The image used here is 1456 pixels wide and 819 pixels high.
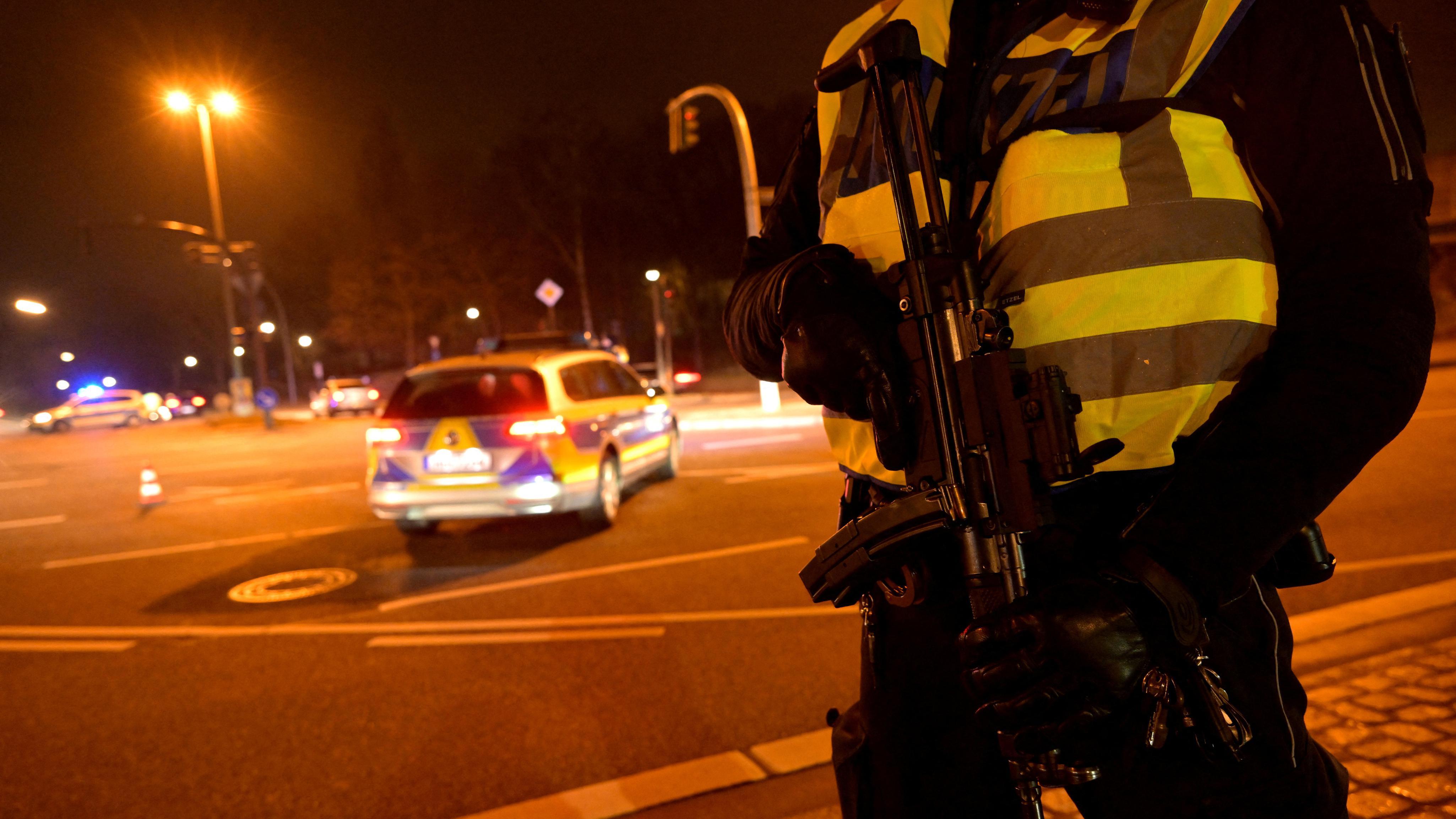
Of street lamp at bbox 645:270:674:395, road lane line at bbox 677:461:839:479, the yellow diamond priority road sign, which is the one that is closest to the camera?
road lane line at bbox 677:461:839:479

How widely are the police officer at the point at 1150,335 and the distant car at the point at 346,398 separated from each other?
31.5m

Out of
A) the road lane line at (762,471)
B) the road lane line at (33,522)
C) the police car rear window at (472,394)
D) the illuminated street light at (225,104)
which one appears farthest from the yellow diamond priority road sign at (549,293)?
the police car rear window at (472,394)

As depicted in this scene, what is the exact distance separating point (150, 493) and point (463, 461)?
5.54m

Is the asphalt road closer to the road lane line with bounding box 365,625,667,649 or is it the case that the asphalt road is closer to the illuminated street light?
the road lane line with bounding box 365,625,667,649

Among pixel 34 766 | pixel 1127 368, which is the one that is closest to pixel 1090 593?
pixel 1127 368

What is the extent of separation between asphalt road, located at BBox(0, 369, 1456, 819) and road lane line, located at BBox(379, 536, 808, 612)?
0.03 metres

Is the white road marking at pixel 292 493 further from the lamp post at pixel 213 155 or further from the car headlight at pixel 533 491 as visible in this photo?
→ the lamp post at pixel 213 155

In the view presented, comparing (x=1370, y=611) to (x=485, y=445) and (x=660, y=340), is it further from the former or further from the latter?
(x=660, y=340)

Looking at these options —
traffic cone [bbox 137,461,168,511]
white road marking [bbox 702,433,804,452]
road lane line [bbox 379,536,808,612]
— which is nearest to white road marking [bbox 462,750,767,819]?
road lane line [bbox 379,536,808,612]

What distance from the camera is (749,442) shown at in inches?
536

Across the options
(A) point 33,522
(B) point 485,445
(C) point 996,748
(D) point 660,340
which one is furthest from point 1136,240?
(D) point 660,340

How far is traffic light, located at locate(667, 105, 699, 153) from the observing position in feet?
→ 52.5

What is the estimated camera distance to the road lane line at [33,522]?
30.4ft

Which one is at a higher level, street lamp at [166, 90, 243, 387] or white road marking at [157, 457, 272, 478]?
street lamp at [166, 90, 243, 387]
